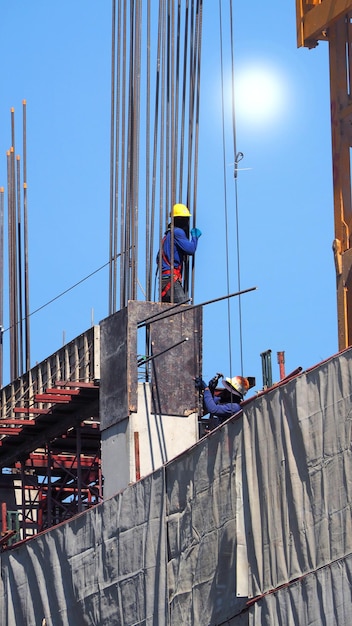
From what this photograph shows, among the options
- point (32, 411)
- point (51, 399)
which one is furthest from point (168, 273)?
point (32, 411)

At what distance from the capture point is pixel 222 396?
31.2 m

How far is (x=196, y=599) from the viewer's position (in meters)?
24.3

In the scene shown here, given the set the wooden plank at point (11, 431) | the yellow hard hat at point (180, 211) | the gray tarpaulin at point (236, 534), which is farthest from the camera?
the wooden plank at point (11, 431)

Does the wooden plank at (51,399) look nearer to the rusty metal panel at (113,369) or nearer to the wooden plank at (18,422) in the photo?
the rusty metal panel at (113,369)

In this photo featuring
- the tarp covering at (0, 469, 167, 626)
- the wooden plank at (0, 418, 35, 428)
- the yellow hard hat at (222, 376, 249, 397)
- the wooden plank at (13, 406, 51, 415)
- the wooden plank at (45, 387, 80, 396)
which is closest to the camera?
the tarp covering at (0, 469, 167, 626)

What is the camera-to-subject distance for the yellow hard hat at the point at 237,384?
30.4m

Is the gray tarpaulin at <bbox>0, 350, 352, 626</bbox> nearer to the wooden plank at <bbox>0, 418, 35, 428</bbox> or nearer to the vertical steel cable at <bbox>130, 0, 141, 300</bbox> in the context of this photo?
the vertical steel cable at <bbox>130, 0, 141, 300</bbox>

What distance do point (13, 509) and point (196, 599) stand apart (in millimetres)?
20040

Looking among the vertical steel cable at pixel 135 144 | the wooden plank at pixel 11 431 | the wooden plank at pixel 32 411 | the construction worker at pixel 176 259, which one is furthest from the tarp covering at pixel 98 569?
the wooden plank at pixel 11 431

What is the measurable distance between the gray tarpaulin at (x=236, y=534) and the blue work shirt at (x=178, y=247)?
583cm

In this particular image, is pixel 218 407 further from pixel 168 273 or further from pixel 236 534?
pixel 236 534

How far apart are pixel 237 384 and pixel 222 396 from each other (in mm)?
774

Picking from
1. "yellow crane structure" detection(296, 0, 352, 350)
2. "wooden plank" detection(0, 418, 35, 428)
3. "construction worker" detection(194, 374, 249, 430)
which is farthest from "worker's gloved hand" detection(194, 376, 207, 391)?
"wooden plank" detection(0, 418, 35, 428)

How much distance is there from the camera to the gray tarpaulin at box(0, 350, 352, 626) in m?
21.0
